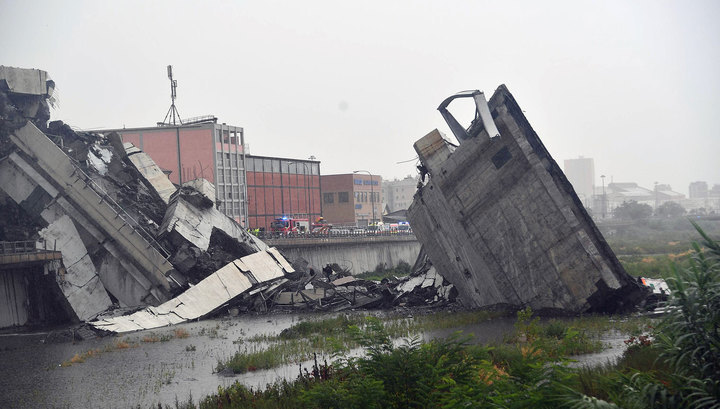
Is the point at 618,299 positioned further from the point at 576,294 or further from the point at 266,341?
the point at 266,341

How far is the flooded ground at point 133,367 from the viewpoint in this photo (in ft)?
50.8

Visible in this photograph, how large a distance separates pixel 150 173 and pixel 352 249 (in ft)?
73.8

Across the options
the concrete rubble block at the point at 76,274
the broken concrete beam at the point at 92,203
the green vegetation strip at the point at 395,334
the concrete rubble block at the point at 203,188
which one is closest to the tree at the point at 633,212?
the concrete rubble block at the point at 203,188

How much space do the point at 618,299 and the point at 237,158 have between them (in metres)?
41.5

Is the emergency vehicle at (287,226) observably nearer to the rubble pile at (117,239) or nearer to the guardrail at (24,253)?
the rubble pile at (117,239)

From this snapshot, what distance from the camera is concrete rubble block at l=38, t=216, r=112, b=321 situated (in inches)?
1132

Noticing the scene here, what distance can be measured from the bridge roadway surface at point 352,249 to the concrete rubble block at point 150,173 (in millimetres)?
10875

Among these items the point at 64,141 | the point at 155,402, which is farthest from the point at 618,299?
the point at 64,141

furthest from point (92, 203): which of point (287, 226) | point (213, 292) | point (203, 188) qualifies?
point (287, 226)

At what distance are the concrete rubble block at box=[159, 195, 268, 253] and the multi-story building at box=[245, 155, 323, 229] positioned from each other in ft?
91.2

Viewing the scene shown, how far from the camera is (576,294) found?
82.1 feet

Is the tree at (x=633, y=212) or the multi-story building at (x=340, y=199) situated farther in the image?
the tree at (x=633, y=212)

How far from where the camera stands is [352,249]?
56.4m

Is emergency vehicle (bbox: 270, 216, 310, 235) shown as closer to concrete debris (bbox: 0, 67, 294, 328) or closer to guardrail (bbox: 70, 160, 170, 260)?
concrete debris (bbox: 0, 67, 294, 328)
